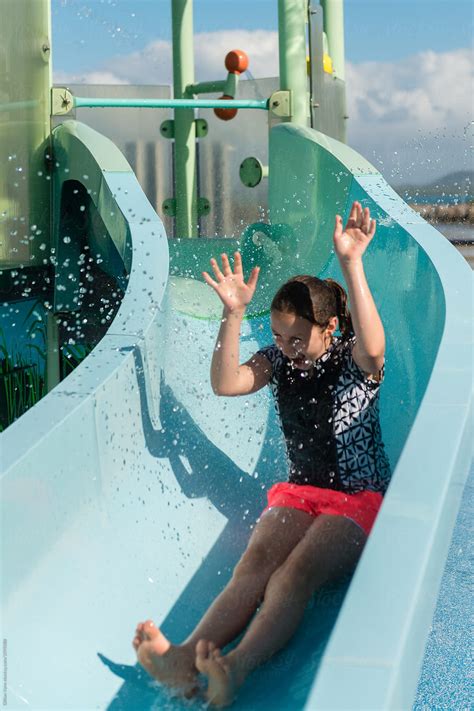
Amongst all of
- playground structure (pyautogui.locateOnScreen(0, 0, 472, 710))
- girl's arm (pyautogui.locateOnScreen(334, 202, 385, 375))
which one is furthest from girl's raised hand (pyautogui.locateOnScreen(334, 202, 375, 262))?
playground structure (pyautogui.locateOnScreen(0, 0, 472, 710))

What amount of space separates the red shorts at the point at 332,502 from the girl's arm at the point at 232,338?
0.27m

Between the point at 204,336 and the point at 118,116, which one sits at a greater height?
the point at 118,116

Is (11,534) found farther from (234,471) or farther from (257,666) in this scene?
(234,471)

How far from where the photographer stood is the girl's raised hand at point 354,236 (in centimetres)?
199

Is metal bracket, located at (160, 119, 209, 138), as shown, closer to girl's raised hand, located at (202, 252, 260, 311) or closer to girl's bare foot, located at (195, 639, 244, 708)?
girl's raised hand, located at (202, 252, 260, 311)

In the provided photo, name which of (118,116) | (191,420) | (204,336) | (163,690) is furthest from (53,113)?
(163,690)

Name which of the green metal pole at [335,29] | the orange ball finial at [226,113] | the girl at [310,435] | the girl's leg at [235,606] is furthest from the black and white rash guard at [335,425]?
the green metal pole at [335,29]

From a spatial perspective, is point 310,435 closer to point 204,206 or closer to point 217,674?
point 217,674

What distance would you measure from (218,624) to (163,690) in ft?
0.48

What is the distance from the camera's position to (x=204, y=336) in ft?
9.70

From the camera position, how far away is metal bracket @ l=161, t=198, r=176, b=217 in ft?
16.6

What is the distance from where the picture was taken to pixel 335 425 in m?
2.05

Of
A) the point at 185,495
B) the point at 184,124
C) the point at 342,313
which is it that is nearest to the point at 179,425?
the point at 185,495

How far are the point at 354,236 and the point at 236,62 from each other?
293 centimetres
